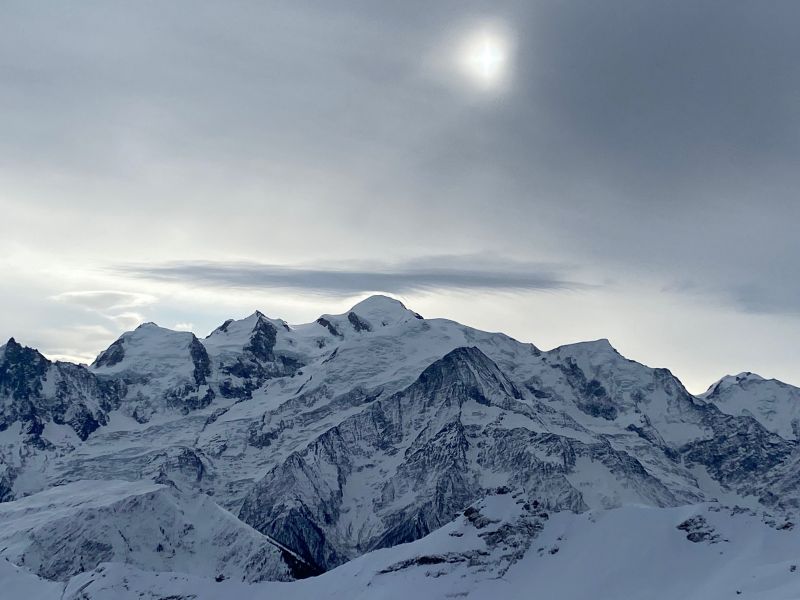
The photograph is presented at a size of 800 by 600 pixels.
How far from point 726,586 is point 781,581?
40.3ft

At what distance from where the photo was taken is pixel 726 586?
199m

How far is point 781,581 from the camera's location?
189 m
